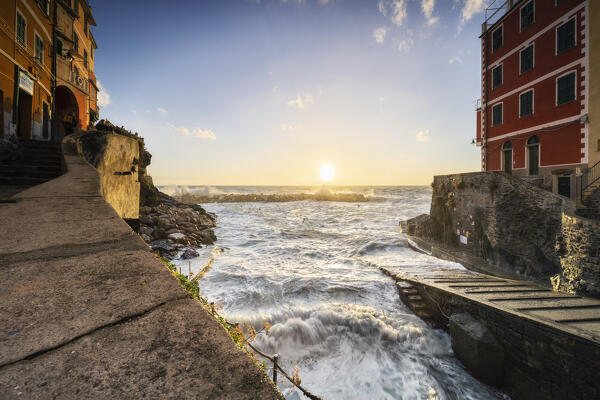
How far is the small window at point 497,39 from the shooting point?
559 inches

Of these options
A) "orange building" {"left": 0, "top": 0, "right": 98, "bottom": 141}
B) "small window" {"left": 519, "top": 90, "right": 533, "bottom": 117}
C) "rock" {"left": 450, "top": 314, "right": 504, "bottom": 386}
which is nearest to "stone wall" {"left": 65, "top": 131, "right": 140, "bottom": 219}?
"orange building" {"left": 0, "top": 0, "right": 98, "bottom": 141}

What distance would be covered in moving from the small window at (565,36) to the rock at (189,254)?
20.3 meters

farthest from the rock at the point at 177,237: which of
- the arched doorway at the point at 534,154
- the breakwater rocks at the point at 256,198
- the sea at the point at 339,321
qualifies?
the breakwater rocks at the point at 256,198

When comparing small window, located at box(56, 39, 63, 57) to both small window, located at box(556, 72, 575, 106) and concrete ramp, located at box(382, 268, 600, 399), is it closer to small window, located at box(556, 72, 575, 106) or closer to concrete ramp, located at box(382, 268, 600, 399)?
concrete ramp, located at box(382, 268, 600, 399)

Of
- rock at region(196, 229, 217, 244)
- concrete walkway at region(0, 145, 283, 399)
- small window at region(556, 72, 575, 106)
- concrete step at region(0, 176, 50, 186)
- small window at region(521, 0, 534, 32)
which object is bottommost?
rock at region(196, 229, 217, 244)

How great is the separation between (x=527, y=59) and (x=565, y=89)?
3.12 m

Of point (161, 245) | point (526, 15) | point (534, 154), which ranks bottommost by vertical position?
point (161, 245)

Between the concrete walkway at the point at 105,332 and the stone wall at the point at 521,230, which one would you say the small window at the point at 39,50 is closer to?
the concrete walkway at the point at 105,332

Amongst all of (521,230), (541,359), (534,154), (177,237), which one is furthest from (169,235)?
(534,154)

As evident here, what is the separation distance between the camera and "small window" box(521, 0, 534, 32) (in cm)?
1222

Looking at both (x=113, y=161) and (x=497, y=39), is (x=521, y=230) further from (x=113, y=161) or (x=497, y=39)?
(x=113, y=161)

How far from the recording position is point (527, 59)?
1247cm

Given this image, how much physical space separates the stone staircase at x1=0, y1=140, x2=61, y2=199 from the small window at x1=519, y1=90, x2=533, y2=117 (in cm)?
2034

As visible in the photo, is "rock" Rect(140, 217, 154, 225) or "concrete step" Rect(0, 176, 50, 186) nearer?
"concrete step" Rect(0, 176, 50, 186)
